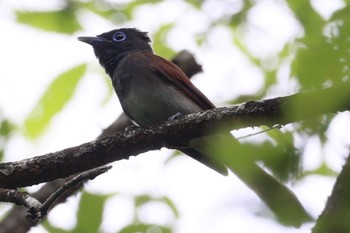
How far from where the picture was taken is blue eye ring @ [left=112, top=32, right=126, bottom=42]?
251 inches

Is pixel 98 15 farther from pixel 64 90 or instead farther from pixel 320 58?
pixel 320 58

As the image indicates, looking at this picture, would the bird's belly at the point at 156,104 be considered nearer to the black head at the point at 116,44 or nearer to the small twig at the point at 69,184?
the black head at the point at 116,44

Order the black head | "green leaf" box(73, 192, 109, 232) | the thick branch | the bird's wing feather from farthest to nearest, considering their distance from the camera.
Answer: the black head < the bird's wing feather < the thick branch < "green leaf" box(73, 192, 109, 232)

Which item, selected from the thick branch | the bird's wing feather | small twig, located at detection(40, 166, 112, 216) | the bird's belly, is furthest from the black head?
small twig, located at detection(40, 166, 112, 216)

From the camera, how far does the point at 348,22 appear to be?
1.57 meters

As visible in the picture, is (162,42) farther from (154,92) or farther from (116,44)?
(154,92)

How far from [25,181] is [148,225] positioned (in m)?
1.02

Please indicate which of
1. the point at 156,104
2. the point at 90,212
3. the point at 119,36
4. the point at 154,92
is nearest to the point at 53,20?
the point at 119,36

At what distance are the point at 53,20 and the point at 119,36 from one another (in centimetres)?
114

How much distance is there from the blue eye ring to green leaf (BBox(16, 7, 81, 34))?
25.1 inches

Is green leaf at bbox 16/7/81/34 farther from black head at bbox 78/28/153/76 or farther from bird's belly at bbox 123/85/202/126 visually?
bird's belly at bbox 123/85/202/126

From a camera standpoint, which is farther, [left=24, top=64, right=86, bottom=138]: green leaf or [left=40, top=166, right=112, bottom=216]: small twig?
[left=24, top=64, right=86, bottom=138]: green leaf

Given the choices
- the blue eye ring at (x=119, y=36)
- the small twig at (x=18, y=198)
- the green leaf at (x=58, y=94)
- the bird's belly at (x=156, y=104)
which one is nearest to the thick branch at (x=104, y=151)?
the small twig at (x=18, y=198)

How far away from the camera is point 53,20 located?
5.46 metres
